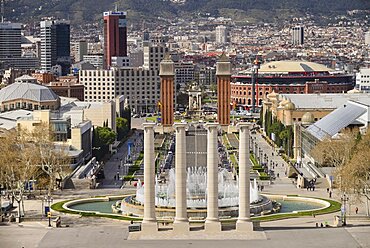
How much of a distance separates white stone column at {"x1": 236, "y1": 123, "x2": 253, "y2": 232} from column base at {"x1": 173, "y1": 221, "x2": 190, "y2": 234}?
1.93m

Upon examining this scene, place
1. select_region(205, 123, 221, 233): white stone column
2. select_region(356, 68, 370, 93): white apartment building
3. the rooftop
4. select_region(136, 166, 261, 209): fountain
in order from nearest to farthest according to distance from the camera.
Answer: select_region(205, 123, 221, 233): white stone column
select_region(136, 166, 261, 209): fountain
the rooftop
select_region(356, 68, 370, 93): white apartment building

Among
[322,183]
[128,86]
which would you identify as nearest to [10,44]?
[128,86]

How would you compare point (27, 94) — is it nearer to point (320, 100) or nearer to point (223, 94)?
point (223, 94)

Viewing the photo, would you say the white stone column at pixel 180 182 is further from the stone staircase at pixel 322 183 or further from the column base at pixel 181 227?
the stone staircase at pixel 322 183

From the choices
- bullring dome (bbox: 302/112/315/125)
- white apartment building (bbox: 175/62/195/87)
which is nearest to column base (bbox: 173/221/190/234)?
bullring dome (bbox: 302/112/315/125)

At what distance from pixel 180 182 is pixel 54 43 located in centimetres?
16185

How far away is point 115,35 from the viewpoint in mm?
191750

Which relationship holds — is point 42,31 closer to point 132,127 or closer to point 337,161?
point 132,127

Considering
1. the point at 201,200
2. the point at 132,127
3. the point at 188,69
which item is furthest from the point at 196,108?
the point at 201,200

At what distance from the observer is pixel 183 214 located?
40.3 metres

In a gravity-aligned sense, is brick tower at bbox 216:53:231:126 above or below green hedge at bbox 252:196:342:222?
above

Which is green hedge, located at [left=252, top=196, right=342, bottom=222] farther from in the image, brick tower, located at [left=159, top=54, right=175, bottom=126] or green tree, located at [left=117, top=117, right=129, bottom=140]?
brick tower, located at [left=159, top=54, right=175, bottom=126]

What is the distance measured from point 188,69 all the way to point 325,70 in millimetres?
41305

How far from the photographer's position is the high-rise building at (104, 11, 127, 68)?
18950 centimetres
